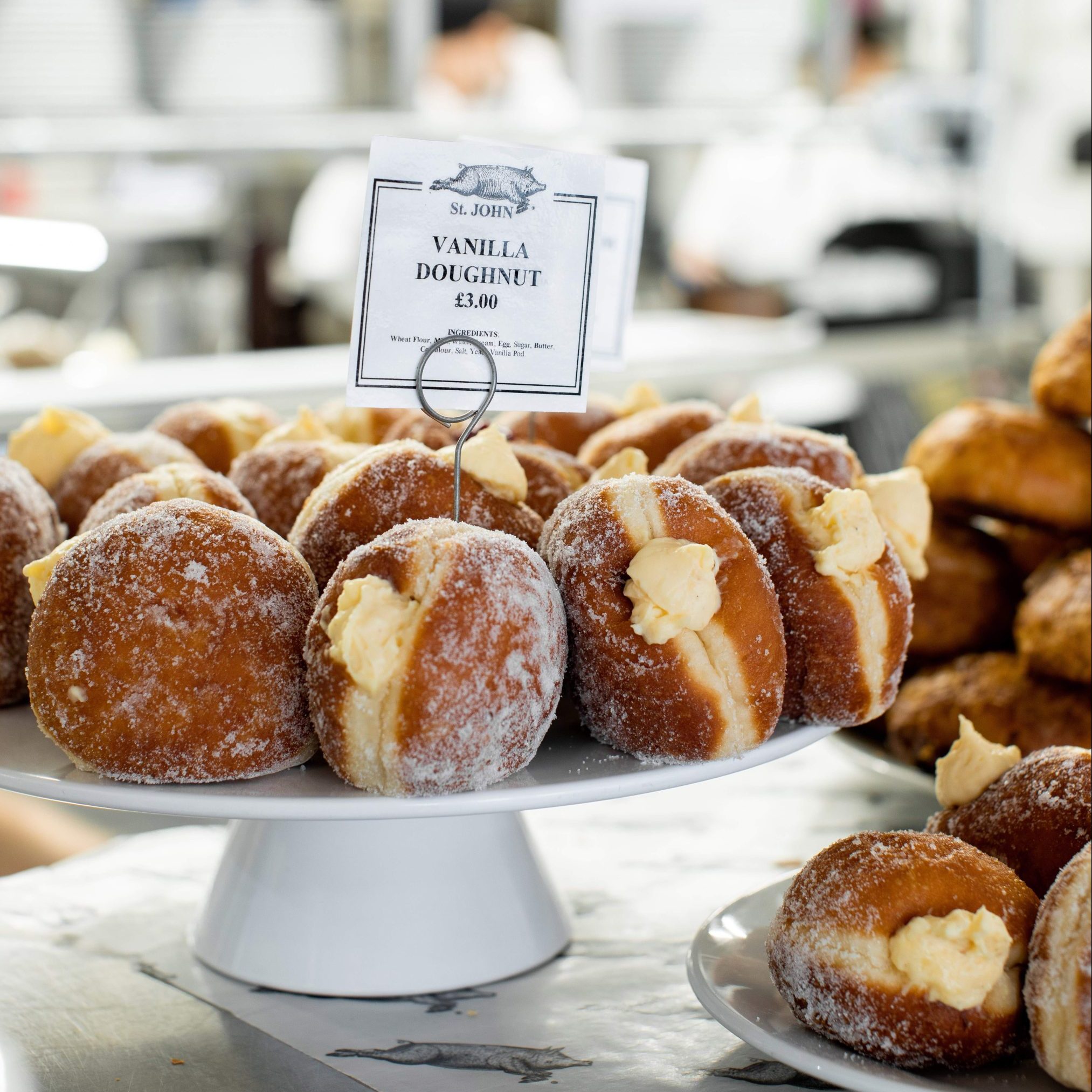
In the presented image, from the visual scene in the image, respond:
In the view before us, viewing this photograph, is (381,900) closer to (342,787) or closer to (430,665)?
(342,787)

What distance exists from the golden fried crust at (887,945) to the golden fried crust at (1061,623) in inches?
20.5

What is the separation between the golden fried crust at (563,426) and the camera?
146 centimetres

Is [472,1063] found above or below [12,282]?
below

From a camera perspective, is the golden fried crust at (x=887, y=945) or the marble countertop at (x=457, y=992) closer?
the golden fried crust at (x=887, y=945)

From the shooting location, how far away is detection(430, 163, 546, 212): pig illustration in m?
1.02

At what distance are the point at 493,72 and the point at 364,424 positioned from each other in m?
2.76

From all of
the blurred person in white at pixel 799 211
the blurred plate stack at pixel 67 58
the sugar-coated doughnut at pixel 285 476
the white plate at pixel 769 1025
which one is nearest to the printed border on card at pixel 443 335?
the sugar-coated doughnut at pixel 285 476

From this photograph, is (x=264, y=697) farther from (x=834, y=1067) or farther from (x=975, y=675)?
(x=975, y=675)

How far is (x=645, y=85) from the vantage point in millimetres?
3922

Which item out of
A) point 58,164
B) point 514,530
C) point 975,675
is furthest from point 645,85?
point 514,530

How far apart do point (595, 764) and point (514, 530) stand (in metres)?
0.21

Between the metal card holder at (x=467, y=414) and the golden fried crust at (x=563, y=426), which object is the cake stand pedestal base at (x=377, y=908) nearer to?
the metal card holder at (x=467, y=414)

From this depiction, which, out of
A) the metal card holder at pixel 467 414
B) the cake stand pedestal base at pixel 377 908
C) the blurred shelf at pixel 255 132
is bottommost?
the cake stand pedestal base at pixel 377 908

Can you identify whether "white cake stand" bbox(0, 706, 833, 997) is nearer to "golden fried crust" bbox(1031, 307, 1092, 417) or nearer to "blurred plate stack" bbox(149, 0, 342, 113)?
"golden fried crust" bbox(1031, 307, 1092, 417)
